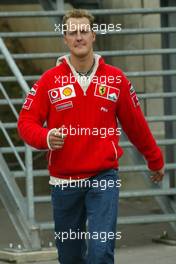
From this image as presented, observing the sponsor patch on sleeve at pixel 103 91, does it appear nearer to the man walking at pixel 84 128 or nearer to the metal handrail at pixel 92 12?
the man walking at pixel 84 128

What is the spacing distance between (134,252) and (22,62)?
4982 mm

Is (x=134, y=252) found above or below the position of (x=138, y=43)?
below

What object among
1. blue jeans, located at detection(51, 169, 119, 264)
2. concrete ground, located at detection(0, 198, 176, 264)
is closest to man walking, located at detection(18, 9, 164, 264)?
blue jeans, located at detection(51, 169, 119, 264)

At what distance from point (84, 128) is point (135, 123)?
39cm

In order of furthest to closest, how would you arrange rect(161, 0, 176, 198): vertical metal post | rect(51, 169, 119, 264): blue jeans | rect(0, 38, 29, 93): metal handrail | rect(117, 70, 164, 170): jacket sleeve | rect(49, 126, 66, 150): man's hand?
rect(161, 0, 176, 198): vertical metal post → rect(0, 38, 29, 93): metal handrail → rect(117, 70, 164, 170): jacket sleeve → rect(51, 169, 119, 264): blue jeans → rect(49, 126, 66, 150): man's hand

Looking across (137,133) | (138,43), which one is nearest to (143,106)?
(138,43)

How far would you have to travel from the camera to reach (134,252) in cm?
750

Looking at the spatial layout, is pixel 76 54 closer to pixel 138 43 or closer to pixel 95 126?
pixel 95 126

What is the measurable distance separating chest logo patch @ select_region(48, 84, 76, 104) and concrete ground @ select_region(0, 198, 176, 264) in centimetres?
239

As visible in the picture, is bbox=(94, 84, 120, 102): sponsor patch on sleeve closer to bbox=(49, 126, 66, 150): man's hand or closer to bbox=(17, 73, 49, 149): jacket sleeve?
bbox=(17, 73, 49, 149): jacket sleeve

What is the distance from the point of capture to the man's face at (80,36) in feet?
16.7

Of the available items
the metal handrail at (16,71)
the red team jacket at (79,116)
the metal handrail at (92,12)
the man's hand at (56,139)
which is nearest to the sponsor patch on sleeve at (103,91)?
the red team jacket at (79,116)

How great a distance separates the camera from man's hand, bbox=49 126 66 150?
479 cm

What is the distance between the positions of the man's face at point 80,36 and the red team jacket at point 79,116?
15cm
